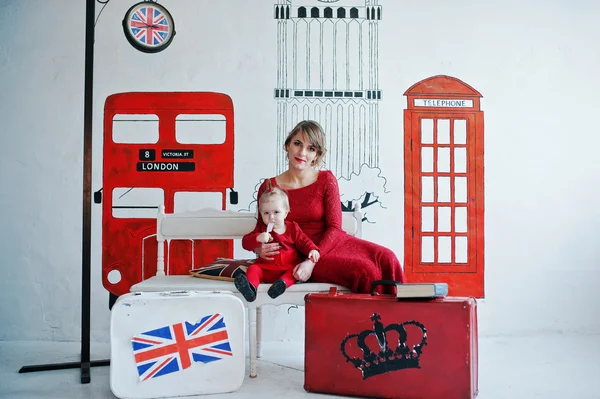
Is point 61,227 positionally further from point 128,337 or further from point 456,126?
point 456,126

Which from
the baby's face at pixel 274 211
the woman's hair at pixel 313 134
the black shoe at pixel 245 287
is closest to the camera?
the black shoe at pixel 245 287

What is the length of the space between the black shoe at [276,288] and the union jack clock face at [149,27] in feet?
6.11

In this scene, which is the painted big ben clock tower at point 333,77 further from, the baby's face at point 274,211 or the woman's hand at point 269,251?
the woman's hand at point 269,251

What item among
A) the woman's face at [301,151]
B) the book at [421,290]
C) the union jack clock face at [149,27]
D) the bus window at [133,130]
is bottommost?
the book at [421,290]

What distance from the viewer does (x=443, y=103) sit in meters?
3.45

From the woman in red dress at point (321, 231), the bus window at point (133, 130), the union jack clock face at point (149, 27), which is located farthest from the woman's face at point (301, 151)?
the union jack clock face at point (149, 27)

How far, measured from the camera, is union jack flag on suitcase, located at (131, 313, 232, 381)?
7.16 feet

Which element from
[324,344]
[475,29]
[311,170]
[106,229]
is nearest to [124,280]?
[106,229]

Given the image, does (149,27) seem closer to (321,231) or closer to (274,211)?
(274,211)

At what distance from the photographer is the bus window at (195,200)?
336cm

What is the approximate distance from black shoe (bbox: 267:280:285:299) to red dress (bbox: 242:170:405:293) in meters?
0.26

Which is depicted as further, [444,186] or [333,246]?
[444,186]

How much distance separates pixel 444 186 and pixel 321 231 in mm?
1059

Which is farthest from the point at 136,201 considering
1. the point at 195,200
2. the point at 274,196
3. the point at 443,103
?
the point at 443,103
